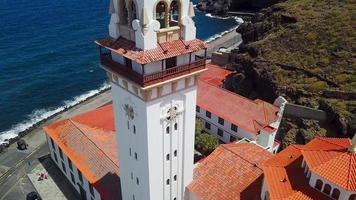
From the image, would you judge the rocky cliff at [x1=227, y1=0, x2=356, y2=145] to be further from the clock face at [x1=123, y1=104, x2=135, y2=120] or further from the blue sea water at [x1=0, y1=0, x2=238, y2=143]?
the blue sea water at [x1=0, y1=0, x2=238, y2=143]

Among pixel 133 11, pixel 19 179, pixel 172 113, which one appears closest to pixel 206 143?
pixel 172 113

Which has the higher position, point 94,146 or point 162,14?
point 162,14

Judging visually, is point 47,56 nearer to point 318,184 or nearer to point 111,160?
point 111,160

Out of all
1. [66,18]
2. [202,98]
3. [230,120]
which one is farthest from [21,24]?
[230,120]

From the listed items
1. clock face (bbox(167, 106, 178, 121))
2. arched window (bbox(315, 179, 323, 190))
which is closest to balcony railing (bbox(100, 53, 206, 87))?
clock face (bbox(167, 106, 178, 121))

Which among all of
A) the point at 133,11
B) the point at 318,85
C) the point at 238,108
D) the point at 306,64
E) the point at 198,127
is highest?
the point at 133,11

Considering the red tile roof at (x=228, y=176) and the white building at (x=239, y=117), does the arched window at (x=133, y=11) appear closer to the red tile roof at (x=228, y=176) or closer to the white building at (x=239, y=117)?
the red tile roof at (x=228, y=176)

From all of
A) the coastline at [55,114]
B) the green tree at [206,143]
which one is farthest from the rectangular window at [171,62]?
the coastline at [55,114]
